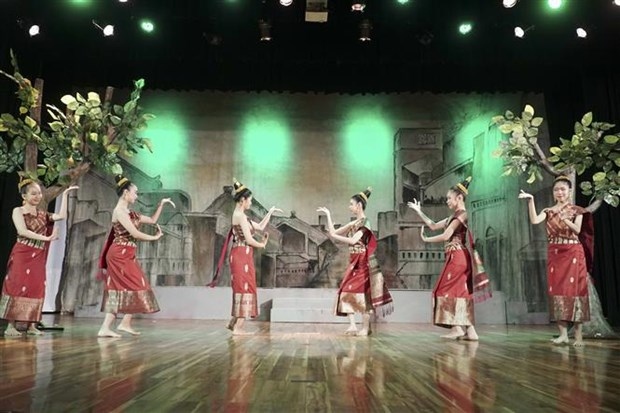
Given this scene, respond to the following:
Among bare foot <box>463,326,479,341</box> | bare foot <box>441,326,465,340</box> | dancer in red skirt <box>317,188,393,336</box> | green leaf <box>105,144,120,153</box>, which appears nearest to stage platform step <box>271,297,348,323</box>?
dancer in red skirt <box>317,188,393,336</box>

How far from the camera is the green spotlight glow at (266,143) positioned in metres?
8.63

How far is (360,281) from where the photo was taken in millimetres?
4590

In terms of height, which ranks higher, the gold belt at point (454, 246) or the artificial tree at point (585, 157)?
Answer: the artificial tree at point (585, 157)

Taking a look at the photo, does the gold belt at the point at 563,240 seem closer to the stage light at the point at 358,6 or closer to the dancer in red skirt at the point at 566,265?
the dancer in red skirt at the point at 566,265

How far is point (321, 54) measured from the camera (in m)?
6.73

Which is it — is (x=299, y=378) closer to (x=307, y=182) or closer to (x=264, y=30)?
(x=264, y=30)

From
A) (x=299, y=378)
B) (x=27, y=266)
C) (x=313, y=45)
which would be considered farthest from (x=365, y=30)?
(x=299, y=378)

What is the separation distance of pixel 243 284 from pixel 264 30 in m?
3.46

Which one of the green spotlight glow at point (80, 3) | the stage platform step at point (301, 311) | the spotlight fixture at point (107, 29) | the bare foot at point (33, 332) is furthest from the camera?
the stage platform step at point (301, 311)

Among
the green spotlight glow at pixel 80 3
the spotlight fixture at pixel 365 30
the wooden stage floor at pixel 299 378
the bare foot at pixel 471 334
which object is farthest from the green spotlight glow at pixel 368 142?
the wooden stage floor at pixel 299 378

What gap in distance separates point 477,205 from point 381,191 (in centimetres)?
155

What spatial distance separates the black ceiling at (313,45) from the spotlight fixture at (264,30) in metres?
0.09

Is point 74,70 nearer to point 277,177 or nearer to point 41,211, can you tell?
point 277,177

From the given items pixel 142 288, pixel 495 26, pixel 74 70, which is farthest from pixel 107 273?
pixel 495 26
